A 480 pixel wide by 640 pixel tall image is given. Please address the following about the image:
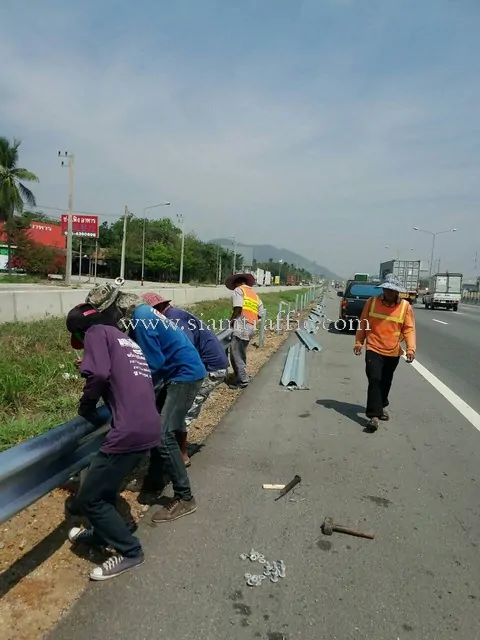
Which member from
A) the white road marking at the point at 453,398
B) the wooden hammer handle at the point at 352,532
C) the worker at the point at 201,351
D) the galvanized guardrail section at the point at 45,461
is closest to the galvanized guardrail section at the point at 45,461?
the galvanized guardrail section at the point at 45,461

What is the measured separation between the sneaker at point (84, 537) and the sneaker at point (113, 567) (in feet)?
0.86

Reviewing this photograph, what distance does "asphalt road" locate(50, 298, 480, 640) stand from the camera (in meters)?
2.62

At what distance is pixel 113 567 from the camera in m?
2.98

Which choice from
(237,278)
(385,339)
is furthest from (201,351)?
(237,278)

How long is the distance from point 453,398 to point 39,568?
6.67 metres

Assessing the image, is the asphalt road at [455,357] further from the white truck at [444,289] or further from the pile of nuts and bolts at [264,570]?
the white truck at [444,289]

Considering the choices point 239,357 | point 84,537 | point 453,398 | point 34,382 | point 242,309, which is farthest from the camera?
point 239,357

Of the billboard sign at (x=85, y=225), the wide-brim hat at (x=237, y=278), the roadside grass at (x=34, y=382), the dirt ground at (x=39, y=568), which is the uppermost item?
the billboard sign at (x=85, y=225)

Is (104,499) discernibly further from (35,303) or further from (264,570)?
(35,303)

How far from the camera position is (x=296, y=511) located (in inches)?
153

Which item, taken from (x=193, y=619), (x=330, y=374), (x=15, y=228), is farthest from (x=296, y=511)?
(x=15, y=228)

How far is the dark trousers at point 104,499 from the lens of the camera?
3.00 meters

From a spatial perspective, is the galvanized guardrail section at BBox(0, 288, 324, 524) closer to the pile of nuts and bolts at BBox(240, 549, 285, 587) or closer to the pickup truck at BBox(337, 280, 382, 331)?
the pile of nuts and bolts at BBox(240, 549, 285, 587)

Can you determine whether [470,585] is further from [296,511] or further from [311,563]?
[296,511]
